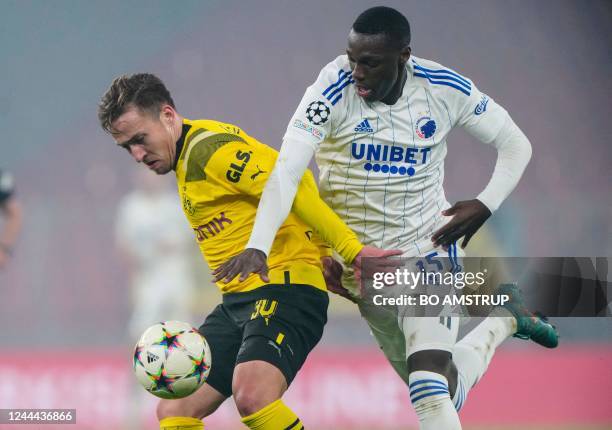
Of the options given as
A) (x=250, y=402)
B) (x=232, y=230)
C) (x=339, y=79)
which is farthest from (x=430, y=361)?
(x=339, y=79)

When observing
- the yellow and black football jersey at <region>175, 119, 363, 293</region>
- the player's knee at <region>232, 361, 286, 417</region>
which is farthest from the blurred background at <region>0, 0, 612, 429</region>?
the player's knee at <region>232, 361, 286, 417</region>

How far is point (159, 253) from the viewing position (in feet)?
32.6

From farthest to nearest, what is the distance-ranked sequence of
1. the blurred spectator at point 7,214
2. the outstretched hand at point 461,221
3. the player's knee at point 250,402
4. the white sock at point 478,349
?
the blurred spectator at point 7,214
the white sock at point 478,349
the outstretched hand at point 461,221
the player's knee at point 250,402

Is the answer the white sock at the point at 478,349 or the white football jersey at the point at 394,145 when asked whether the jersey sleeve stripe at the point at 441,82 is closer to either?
the white football jersey at the point at 394,145

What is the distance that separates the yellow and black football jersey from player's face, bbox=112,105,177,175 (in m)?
0.06

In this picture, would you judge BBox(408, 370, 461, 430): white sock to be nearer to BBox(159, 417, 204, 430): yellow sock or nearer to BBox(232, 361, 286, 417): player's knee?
BBox(232, 361, 286, 417): player's knee

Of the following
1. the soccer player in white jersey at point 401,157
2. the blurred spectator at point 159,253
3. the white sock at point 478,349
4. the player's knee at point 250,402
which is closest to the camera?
the player's knee at point 250,402

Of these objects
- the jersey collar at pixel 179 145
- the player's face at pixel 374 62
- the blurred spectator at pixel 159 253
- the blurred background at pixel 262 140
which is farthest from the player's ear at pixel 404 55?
the blurred spectator at pixel 159 253

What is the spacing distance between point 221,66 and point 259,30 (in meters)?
1.09

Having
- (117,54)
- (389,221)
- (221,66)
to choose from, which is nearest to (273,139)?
(221,66)

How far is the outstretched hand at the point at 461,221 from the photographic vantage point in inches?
177

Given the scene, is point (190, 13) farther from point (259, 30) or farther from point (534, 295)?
point (534, 295)

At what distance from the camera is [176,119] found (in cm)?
429

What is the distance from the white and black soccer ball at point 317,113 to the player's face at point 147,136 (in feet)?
1.95
